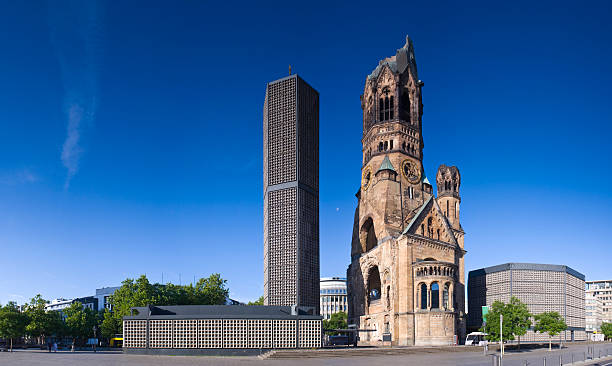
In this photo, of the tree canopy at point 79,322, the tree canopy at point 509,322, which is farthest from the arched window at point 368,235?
the tree canopy at point 79,322

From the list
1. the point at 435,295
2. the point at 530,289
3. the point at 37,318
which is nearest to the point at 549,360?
the point at 435,295

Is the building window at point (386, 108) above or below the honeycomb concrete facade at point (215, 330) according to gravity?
above

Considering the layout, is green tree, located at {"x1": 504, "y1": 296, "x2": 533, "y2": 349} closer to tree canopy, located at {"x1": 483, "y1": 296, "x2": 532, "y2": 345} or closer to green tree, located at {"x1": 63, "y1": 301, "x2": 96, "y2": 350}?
tree canopy, located at {"x1": 483, "y1": 296, "x2": 532, "y2": 345}

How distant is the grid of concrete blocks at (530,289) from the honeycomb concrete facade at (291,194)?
4823cm

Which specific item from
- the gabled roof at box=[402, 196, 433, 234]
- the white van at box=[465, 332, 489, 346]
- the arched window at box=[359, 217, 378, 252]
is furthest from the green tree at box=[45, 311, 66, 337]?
the white van at box=[465, 332, 489, 346]

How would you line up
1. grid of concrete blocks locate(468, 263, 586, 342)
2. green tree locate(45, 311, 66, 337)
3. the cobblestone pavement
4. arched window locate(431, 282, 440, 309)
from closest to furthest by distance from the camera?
the cobblestone pavement < arched window locate(431, 282, 440, 309) < green tree locate(45, 311, 66, 337) < grid of concrete blocks locate(468, 263, 586, 342)

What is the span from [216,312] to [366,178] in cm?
4445

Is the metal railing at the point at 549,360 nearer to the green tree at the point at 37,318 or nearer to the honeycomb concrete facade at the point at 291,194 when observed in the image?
the honeycomb concrete facade at the point at 291,194

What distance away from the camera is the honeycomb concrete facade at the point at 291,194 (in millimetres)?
66000

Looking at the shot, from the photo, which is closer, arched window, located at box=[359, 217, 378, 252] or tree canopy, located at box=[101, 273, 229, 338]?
tree canopy, located at box=[101, 273, 229, 338]

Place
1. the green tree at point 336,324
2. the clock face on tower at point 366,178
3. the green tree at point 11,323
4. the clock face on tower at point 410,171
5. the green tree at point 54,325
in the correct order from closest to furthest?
the green tree at point 11,323 < the green tree at point 54,325 < the clock face on tower at point 410,171 < the clock face on tower at point 366,178 < the green tree at point 336,324

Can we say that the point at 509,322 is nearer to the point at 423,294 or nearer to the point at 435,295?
the point at 435,295

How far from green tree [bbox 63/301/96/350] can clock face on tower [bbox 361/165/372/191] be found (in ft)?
174

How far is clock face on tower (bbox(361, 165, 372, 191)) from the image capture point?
8918 centimetres
